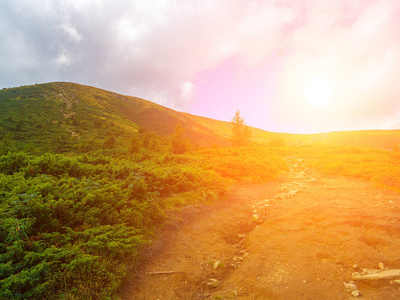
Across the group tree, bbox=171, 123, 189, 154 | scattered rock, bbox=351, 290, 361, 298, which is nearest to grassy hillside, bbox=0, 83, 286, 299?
scattered rock, bbox=351, 290, 361, 298

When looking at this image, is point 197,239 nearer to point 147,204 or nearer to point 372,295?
point 147,204

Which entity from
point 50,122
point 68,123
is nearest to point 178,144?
point 50,122

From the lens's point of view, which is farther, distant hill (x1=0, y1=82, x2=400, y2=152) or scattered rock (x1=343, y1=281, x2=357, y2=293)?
distant hill (x1=0, y1=82, x2=400, y2=152)

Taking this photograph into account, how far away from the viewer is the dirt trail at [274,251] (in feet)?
13.1

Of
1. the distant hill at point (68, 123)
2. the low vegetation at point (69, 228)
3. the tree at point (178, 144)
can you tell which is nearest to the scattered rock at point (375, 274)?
the low vegetation at point (69, 228)

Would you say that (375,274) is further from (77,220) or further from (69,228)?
(77,220)

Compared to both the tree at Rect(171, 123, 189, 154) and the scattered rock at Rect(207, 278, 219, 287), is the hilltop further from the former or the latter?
the scattered rock at Rect(207, 278, 219, 287)

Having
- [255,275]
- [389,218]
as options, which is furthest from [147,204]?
[389,218]

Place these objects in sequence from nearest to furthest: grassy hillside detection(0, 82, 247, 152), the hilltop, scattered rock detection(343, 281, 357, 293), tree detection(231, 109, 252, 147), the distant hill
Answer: scattered rock detection(343, 281, 357, 293), grassy hillside detection(0, 82, 247, 152), the hilltop, the distant hill, tree detection(231, 109, 252, 147)

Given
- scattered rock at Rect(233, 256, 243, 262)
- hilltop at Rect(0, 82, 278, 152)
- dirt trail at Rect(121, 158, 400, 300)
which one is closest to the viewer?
dirt trail at Rect(121, 158, 400, 300)

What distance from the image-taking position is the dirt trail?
398 centimetres

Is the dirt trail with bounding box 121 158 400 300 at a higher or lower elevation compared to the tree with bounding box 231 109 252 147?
lower

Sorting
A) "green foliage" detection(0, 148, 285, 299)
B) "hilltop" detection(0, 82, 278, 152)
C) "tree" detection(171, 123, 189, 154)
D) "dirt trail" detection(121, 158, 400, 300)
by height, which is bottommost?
"dirt trail" detection(121, 158, 400, 300)

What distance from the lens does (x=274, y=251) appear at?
17.5 ft
